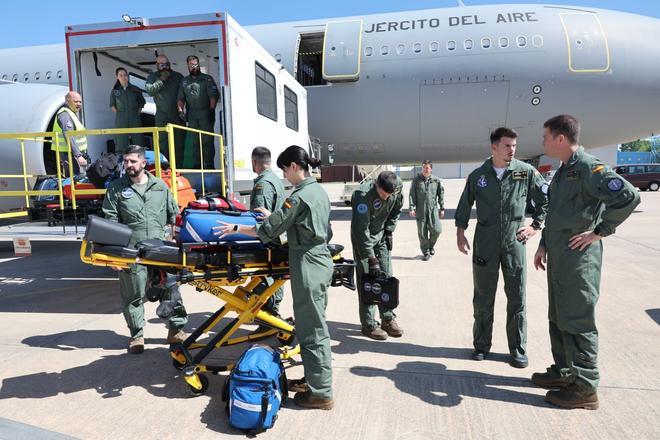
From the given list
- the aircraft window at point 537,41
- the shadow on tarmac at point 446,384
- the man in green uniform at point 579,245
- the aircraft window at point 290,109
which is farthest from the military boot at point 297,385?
the aircraft window at point 537,41

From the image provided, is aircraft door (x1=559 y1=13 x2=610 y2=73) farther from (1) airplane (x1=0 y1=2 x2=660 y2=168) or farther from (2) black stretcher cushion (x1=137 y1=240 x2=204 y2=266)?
(2) black stretcher cushion (x1=137 y1=240 x2=204 y2=266)

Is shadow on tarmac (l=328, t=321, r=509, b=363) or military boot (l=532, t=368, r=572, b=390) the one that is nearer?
military boot (l=532, t=368, r=572, b=390)

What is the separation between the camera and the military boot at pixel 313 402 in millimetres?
2744

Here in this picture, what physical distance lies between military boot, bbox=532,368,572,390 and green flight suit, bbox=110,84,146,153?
6.16 m

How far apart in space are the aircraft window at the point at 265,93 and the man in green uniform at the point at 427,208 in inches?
109

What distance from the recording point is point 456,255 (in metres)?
7.55

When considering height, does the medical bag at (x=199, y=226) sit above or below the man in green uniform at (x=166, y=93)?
below

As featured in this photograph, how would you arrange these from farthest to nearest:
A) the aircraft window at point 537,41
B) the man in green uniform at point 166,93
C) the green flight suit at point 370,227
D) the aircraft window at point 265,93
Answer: the aircraft window at point 537,41, the aircraft window at point 265,93, the man in green uniform at point 166,93, the green flight suit at point 370,227

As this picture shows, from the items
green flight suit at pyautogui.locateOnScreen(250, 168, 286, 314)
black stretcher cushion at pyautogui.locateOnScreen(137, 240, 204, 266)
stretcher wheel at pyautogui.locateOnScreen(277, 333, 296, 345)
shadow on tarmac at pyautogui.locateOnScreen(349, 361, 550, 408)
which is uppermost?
green flight suit at pyautogui.locateOnScreen(250, 168, 286, 314)

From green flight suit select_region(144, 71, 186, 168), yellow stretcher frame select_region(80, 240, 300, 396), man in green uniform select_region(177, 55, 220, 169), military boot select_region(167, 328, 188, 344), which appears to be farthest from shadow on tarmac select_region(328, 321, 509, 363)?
green flight suit select_region(144, 71, 186, 168)

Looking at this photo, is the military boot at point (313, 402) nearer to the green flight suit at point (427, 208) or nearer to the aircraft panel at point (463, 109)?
the green flight suit at point (427, 208)

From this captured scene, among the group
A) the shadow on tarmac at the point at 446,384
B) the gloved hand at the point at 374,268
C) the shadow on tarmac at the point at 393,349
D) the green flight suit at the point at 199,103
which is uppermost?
the green flight suit at the point at 199,103

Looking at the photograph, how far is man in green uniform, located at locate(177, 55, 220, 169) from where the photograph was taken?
20.4 ft

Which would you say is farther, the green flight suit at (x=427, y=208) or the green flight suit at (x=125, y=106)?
the green flight suit at (x=427, y=208)
